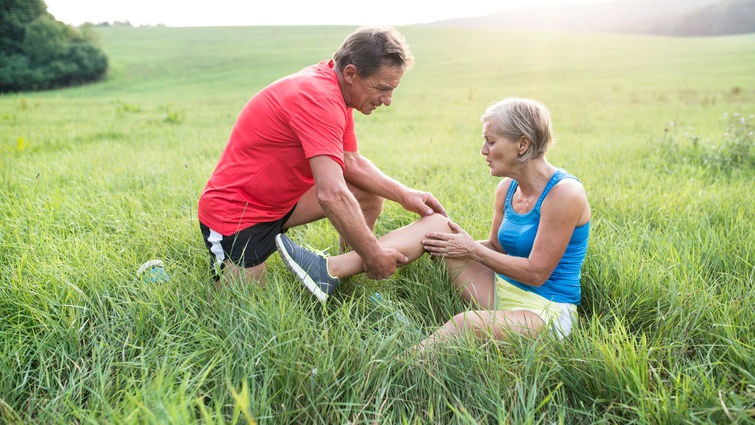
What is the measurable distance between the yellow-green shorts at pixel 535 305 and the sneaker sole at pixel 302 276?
108 centimetres

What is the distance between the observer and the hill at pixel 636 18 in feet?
258

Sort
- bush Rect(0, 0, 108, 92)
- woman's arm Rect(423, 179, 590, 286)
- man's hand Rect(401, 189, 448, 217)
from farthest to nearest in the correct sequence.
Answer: bush Rect(0, 0, 108, 92) < man's hand Rect(401, 189, 448, 217) < woman's arm Rect(423, 179, 590, 286)

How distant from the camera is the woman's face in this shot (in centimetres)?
246

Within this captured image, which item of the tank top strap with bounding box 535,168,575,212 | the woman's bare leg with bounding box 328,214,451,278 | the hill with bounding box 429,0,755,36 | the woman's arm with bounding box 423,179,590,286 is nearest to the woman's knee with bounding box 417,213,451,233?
the woman's bare leg with bounding box 328,214,451,278

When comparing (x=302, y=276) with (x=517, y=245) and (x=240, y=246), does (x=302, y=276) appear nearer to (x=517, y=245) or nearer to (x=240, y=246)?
(x=240, y=246)

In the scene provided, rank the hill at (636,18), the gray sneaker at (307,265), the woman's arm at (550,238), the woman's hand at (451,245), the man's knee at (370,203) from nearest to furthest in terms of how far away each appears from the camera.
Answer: the woman's arm at (550,238) < the gray sneaker at (307,265) < the woman's hand at (451,245) < the man's knee at (370,203) < the hill at (636,18)

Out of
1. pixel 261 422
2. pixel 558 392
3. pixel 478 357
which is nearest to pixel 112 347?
pixel 261 422

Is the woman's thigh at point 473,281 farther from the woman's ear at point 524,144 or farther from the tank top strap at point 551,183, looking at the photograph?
the woman's ear at point 524,144

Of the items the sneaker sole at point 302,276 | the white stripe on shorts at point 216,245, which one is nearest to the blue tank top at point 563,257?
the sneaker sole at point 302,276

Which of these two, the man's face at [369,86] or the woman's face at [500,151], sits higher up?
the man's face at [369,86]

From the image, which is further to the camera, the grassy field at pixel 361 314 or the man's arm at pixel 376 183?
the man's arm at pixel 376 183

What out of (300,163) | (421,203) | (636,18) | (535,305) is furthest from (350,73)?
(636,18)

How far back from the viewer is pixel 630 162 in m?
5.82

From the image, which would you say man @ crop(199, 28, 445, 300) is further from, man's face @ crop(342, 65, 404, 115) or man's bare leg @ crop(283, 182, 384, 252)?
man's bare leg @ crop(283, 182, 384, 252)
